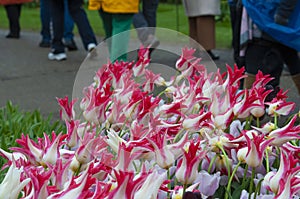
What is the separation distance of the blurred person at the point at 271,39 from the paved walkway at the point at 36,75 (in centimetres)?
41

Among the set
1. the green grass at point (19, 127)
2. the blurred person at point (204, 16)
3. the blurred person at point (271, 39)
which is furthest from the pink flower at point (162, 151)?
the blurred person at point (204, 16)

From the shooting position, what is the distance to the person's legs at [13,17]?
36.7ft

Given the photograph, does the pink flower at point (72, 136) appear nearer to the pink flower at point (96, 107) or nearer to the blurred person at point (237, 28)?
the pink flower at point (96, 107)

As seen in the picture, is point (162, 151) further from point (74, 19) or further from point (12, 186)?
point (74, 19)

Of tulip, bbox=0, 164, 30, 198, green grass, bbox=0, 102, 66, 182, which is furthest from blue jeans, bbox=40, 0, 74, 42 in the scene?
tulip, bbox=0, 164, 30, 198

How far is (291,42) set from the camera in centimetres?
438

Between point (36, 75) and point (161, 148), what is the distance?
6.37 metres

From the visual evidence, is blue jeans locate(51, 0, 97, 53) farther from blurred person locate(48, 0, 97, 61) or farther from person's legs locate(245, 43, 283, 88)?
person's legs locate(245, 43, 283, 88)

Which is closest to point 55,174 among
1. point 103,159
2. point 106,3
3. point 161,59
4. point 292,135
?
point 103,159

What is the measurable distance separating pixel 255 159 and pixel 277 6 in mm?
2803

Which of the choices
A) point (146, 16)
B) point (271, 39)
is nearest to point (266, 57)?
point (271, 39)

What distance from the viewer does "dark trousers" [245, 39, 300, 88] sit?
4504mm

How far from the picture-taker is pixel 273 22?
14.3 feet

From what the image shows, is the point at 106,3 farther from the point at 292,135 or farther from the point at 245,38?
the point at 292,135
